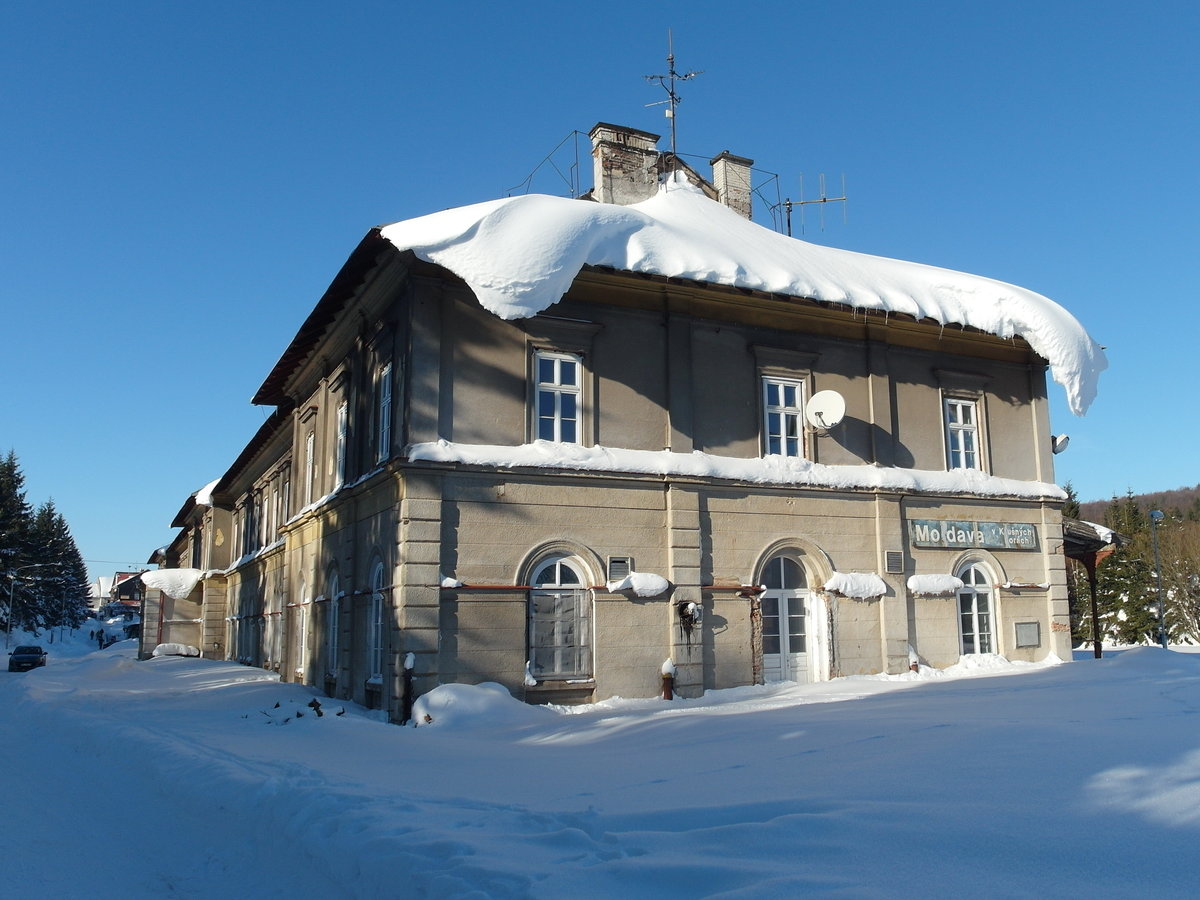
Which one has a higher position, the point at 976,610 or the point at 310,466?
the point at 310,466

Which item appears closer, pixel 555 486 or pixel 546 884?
pixel 546 884

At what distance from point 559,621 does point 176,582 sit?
3198 cm

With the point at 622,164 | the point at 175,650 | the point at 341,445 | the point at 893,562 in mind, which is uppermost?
the point at 622,164

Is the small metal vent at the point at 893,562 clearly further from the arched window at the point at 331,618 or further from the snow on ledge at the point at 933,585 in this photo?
the arched window at the point at 331,618

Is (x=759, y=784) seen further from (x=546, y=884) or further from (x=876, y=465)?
(x=876, y=465)

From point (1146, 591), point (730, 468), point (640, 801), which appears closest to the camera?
point (640, 801)

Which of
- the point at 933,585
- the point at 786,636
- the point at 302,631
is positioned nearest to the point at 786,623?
the point at 786,636

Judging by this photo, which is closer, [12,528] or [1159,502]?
[12,528]

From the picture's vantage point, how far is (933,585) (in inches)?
712

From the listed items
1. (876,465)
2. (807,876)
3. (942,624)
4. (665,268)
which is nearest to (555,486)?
(665,268)

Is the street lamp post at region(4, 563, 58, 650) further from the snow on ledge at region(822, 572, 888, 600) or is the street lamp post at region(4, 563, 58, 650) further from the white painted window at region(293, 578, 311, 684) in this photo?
the snow on ledge at region(822, 572, 888, 600)

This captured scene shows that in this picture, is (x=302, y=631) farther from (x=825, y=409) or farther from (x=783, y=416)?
(x=825, y=409)

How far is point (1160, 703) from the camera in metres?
10.5

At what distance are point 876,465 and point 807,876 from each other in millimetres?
14202
